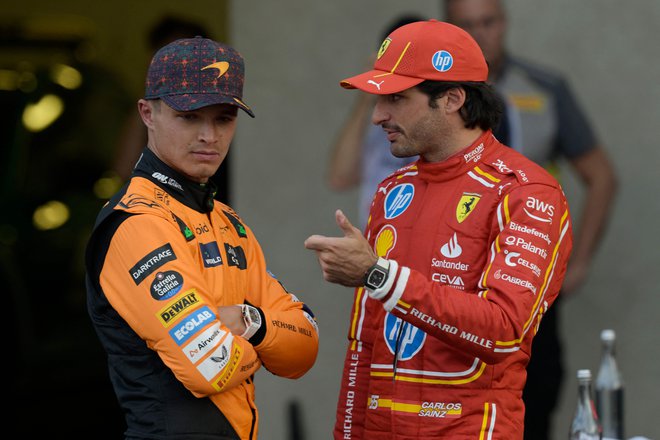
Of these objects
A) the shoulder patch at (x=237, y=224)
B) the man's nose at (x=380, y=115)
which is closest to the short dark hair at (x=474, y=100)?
the man's nose at (x=380, y=115)

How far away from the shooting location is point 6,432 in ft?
20.8

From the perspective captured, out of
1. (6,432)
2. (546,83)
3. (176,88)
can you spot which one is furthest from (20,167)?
(176,88)

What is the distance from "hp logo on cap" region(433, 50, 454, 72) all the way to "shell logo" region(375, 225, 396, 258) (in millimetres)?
432

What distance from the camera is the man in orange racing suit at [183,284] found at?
2.75 metres

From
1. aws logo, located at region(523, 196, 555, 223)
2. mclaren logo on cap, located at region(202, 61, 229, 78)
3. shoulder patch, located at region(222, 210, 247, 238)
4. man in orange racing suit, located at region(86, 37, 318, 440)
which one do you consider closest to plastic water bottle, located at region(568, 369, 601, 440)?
aws logo, located at region(523, 196, 555, 223)

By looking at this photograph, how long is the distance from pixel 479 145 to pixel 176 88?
794mm

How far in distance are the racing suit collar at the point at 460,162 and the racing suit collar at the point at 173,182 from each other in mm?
583

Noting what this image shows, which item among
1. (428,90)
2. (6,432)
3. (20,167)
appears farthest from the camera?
(20,167)

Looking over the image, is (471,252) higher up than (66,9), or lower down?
lower down

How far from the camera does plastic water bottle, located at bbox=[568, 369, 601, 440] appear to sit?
3248 millimetres

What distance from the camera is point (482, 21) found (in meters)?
5.01

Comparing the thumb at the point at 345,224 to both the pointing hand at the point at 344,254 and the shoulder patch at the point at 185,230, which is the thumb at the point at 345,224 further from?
the shoulder patch at the point at 185,230

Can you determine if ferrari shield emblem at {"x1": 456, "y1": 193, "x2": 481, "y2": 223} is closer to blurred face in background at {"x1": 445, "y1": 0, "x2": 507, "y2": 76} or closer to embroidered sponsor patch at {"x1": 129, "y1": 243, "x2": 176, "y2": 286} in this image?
embroidered sponsor patch at {"x1": 129, "y1": 243, "x2": 176, "y2": 286}

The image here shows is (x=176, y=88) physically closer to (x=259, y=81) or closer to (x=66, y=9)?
(x=259, y=81)
